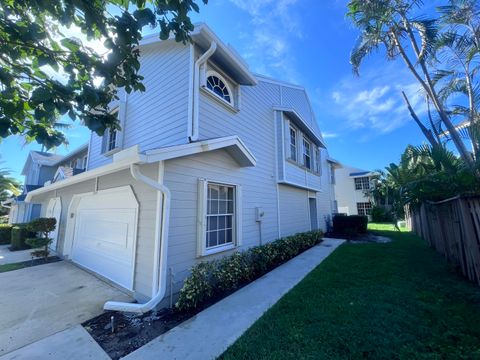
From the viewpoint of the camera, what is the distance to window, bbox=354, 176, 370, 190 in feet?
89.4

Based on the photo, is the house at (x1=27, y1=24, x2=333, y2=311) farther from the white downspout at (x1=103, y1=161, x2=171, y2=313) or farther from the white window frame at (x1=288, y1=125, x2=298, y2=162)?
the white window frame at (x1=288, y1=125, x2=298, y2=162)

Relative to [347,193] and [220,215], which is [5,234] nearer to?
[220,215]

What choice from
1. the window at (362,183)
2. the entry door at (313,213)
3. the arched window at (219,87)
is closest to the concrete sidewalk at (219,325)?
the arched window at (219,87)

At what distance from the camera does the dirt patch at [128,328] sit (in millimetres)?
3238

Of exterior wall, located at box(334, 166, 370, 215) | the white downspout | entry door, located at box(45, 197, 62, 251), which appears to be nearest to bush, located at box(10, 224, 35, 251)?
entry door, located at box(45, 197, 62, 251)

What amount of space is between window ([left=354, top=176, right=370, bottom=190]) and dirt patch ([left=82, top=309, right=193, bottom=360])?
28.8 m

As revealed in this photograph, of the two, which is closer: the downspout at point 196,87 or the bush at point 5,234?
the downspout at point 196,87

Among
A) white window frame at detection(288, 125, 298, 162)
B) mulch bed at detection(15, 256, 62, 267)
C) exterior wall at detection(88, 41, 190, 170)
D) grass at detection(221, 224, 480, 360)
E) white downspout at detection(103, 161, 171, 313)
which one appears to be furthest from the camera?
white window frame at detection(288, 125, 298, 162)

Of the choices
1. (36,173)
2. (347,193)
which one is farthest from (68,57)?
(347,193)

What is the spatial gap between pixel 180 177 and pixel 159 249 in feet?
5.20

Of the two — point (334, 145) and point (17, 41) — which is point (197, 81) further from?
point (334, 145)

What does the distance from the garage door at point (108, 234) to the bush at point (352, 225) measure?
44.1ft

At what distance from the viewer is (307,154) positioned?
12.2 meters

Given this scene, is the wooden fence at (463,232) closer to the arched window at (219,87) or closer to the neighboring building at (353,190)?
the arched window at (219,87)
